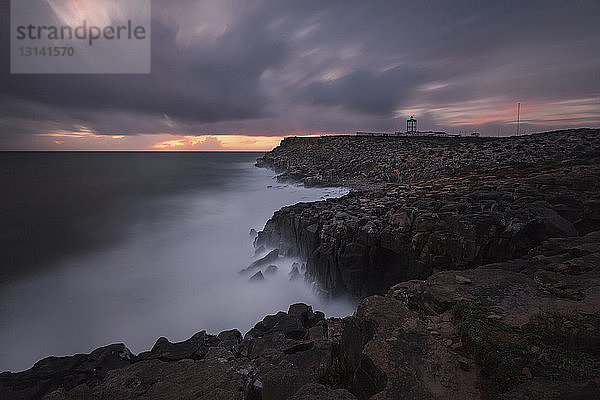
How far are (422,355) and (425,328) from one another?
21.1 inches

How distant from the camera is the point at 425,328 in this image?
3.60 metres

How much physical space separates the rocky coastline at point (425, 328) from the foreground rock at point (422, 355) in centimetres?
2

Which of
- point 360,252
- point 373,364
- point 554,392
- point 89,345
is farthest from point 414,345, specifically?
point 89,345

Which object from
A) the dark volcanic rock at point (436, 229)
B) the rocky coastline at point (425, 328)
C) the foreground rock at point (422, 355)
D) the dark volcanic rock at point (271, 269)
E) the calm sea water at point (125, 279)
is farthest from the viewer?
the dark volcanic rock at point (271, 269)

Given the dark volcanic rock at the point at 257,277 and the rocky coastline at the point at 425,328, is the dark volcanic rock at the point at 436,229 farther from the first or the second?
the dark volcanic rock at the point at 257,277

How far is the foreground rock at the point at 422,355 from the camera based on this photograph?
2734 millimetres

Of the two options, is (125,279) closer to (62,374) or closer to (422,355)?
(62,374)

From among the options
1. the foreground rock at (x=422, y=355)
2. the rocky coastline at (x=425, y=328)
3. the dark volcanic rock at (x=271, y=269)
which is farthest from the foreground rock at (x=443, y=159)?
the foreground rock at (x=422, y=355)

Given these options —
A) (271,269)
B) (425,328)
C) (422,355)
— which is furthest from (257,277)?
(422,355)

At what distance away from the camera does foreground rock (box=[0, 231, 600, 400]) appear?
2.73 m

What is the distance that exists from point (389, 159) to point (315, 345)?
99.5ft

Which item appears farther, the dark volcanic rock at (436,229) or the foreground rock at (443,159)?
the foreground rock at (443,159)

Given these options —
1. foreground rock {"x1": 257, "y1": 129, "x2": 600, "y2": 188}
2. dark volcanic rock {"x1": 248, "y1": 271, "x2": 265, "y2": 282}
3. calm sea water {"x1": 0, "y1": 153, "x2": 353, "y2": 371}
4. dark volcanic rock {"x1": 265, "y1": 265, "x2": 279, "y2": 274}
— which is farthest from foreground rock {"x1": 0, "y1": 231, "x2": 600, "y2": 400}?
foreground rock {"x1": 257, "y1": 129, "x2": 600, "y2": 188}

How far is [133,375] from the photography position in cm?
411
